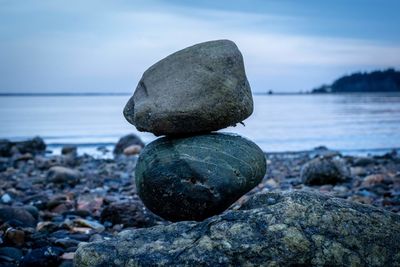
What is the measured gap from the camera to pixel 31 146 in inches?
934

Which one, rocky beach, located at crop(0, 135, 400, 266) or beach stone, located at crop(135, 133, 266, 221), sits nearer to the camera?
beach stone, located at crop(135, 133, 266, 221)

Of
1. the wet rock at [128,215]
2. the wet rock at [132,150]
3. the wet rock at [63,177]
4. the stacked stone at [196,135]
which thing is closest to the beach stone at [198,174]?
the stacked stone at [196,135]

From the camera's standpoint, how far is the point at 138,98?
5660 millimetres

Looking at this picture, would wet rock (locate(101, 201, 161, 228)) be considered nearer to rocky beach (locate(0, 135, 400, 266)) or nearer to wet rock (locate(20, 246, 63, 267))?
rocky beach (locate(0, 135, 400, 266))

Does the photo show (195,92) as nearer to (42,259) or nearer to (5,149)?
(42,259)

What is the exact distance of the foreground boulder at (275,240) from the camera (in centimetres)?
384

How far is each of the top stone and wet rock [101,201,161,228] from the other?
1998 millimetres

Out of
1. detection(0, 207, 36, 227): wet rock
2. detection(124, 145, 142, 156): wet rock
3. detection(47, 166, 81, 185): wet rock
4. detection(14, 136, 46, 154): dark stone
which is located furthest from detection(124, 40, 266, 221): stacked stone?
detection(14, 136, 46, 154): dark stone

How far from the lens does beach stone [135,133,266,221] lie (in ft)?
17.0

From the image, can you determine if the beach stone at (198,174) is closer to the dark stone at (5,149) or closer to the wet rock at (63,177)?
the wet rock at (63,177)

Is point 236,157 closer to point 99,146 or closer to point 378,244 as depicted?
point 378,244

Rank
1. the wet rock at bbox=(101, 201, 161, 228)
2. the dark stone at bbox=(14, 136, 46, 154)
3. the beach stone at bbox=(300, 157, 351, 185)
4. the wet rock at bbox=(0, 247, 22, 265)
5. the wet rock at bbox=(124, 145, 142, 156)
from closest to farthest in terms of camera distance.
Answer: the wet rock at bbox=(0, 247, 22, 265) → the wet rock at bbox=(101, 201, 161, 228) → the beach stone at bbox=(300, 157, 351, 185) → the wet rock at bbox=(124, 145, 142, 156) → the dark stone at bbox=(14, 136, 46, 154)

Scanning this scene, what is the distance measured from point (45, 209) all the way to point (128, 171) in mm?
6101

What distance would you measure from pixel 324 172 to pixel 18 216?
6.77 meters
